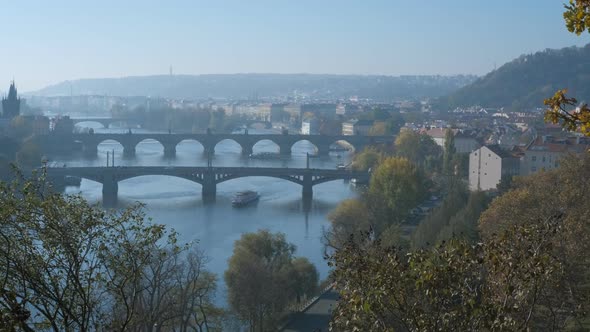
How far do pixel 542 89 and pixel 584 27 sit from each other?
136 ft

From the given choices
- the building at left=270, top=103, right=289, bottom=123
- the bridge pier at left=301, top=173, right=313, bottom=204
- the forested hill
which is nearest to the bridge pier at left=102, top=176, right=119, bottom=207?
the bridge pier at left=301, top=173, right=313, bottom=204

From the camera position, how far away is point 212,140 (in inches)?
993

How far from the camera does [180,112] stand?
38188 mm

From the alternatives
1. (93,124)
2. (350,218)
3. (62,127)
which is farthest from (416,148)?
(93,124)

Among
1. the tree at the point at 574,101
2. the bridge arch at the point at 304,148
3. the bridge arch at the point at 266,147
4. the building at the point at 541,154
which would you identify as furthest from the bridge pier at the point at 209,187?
the tree at the point at 574,101

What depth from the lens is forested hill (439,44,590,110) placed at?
41.5 metres

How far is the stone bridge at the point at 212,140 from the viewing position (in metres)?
23.9

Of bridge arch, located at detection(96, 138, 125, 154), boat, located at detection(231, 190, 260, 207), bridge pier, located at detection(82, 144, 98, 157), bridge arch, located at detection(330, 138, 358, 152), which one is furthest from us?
bridge arch, located at detection(330, 138, 358, 152)

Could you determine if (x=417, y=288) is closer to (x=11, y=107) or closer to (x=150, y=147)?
(x=150, y=147)

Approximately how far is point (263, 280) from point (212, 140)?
18.8 m

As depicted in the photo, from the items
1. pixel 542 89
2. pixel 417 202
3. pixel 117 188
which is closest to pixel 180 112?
pixel 542 89

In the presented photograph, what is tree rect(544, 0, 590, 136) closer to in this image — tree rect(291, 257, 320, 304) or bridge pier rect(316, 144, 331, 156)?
tree rect(291, 257, 320, 304)

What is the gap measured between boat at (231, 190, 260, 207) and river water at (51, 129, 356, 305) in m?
0.14

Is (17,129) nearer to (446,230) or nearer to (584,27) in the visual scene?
(446,230)
